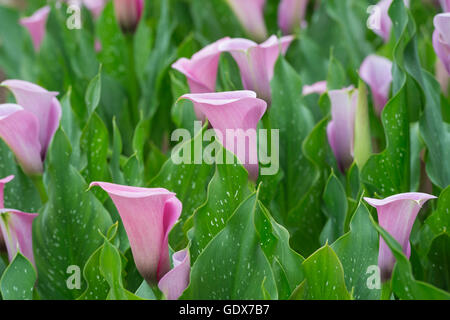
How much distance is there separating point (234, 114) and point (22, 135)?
0.24 m

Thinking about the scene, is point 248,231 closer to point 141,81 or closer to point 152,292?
point 152,292

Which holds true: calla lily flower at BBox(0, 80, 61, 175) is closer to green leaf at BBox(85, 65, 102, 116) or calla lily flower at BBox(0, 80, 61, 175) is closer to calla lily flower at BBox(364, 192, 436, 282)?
green leaf at BBox(85, 65, 102, 116)

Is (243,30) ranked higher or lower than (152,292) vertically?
higher

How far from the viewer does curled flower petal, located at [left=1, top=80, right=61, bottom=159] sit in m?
0.70

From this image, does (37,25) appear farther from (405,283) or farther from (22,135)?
(405,283)

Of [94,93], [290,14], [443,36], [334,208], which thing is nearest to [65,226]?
Answer: [94,93]

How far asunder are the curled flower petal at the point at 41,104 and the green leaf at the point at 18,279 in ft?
0.57

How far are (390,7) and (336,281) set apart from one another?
33cm

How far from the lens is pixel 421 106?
2.41ft

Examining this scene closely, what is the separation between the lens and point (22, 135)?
0.70 metres

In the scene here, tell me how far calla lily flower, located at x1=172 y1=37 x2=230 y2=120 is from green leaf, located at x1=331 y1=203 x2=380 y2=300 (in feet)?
0.77

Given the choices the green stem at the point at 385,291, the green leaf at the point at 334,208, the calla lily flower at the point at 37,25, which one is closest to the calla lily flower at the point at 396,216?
the green stem at the point at 385,291

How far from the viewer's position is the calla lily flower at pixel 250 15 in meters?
1.04
